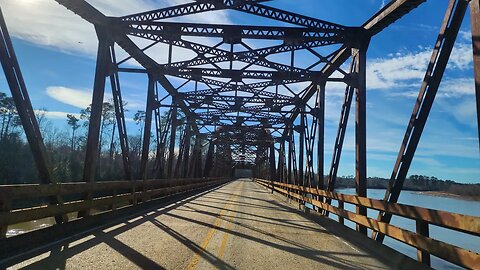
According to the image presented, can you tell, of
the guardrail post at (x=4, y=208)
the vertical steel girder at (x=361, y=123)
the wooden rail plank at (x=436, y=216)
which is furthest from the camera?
the vertical steel girder at (x=361, y=123)

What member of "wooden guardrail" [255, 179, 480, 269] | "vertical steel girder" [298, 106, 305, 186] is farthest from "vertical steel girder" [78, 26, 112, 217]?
"vertical steel girder" [298, 106, 305, 186]

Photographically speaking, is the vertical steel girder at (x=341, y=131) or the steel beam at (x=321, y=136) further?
the steel beam at (x=321, y=136)

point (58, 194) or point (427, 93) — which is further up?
point (427, 93)

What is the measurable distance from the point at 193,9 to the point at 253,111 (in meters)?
17.6

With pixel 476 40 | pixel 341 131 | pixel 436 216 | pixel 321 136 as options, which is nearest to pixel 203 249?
pixel 436 216

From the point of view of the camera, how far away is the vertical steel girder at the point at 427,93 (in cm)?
734

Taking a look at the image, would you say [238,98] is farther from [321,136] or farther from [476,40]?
[476,40]

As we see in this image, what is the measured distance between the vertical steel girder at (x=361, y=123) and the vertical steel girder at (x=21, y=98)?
836cm

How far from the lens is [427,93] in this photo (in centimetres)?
788

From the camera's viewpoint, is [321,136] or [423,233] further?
[321,136]

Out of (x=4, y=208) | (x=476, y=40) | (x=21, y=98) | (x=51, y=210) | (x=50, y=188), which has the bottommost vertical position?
(x=51, y=210)

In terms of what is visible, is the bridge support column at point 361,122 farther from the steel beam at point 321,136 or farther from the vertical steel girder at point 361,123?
the steel beam at point 321,136

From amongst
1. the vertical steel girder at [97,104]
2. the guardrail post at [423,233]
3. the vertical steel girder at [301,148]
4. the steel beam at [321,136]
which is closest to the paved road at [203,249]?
the guardrail post at [423,233]

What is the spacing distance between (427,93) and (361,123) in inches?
192
